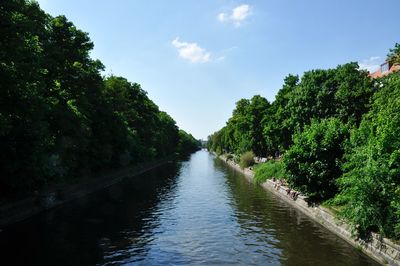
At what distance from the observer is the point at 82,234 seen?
27469 mm

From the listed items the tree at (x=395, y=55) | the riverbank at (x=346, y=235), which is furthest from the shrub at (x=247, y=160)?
the tree at (x=395, y=55)

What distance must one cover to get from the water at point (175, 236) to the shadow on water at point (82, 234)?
0.18 ft

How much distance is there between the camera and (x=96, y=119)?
53062mm

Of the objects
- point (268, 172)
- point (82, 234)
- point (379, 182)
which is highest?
point (379, 182)

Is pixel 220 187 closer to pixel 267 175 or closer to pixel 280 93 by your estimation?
pixel 267 175

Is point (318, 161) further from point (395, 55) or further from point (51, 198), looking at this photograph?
point (51, 198)

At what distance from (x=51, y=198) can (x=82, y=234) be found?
12.2m

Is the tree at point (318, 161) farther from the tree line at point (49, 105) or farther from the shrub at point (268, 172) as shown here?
the tree line at point (49, 105)

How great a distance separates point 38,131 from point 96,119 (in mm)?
24165

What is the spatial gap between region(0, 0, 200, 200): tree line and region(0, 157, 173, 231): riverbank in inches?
43.0

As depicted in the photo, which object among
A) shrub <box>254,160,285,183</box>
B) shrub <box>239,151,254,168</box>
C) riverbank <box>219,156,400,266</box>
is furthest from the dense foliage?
shrub <box>239,151,254,168</box>

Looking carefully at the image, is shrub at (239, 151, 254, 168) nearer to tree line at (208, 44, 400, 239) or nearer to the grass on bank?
the grass on bank

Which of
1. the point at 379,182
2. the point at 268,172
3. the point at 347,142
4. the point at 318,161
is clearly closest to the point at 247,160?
the point at 268,172

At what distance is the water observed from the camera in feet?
72.3
